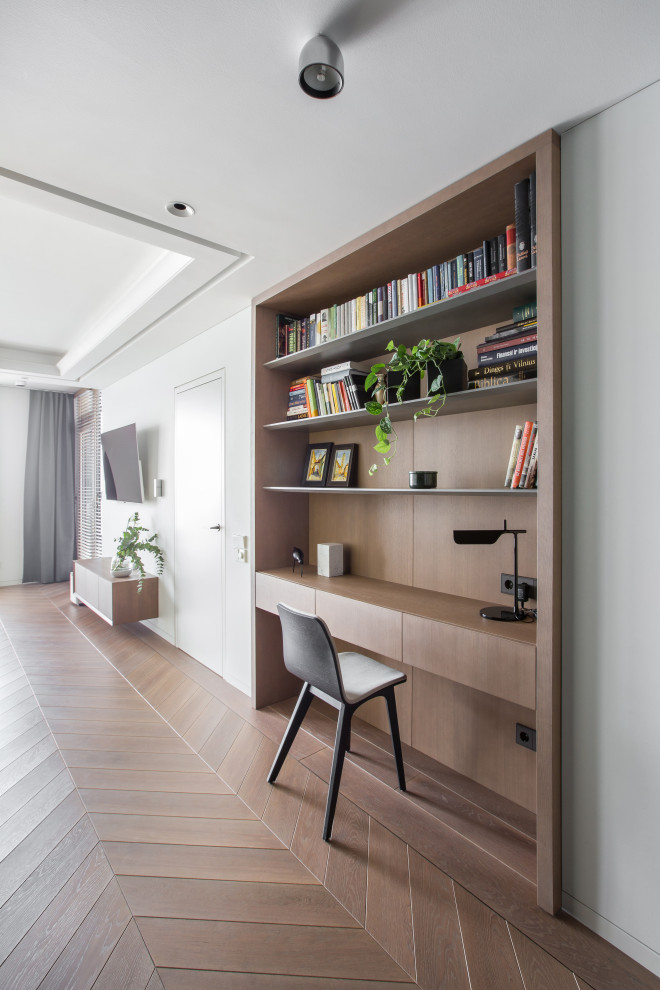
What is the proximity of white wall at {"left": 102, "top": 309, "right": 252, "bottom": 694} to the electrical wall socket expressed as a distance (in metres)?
1.59

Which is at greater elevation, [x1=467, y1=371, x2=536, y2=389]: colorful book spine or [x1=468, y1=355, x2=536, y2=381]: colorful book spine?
[x1=468, y1=355, x2=536, y2=381]: colorful book spine

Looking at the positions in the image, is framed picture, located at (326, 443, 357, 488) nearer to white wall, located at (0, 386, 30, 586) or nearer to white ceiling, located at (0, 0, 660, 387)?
white ceiling, located at (0, 0, 660, 387)

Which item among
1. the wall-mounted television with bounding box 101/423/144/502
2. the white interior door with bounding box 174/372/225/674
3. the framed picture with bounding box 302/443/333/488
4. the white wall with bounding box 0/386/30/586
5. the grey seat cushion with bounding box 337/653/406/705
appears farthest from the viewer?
the white wall with bounding box 0/386/30/586

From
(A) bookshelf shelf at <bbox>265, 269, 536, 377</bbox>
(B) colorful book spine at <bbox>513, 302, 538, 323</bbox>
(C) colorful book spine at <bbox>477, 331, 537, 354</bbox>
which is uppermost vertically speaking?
(A) bookshelf shelf at <bbox>265, 269, 536, 377</bbox>

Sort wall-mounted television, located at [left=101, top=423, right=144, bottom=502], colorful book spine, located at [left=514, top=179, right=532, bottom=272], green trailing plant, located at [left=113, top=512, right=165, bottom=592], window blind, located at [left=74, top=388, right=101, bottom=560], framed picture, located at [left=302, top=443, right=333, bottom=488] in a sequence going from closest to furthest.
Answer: colorful book spine, located at [left=514, top=179, right=532, bottom=272]
framed picture, located at [left=302, top=443, right=333, bottom=488]
green trailing plant, located at [left=113, top=512, right=165, bottom=592]
wall-mounted television, located at [left=101, top=423, right=144, bottom=502]
window blind, located at [left=74, top=388, right=101, bottom=560]

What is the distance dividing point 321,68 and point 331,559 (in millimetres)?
2045

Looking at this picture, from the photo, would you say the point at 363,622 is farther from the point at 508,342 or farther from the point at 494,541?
the point at 508,342

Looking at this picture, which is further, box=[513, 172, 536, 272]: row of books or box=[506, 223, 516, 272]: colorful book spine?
box=[506, 223, 516, 272]: colorful book spine

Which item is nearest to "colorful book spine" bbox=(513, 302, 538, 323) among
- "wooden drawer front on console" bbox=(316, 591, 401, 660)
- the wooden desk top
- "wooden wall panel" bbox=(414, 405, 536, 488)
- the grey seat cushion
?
"wooden wall panel" bbox=(414, 405, 536, 488)

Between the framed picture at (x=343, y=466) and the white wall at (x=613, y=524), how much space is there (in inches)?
51.8

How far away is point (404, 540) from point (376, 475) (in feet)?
1.28

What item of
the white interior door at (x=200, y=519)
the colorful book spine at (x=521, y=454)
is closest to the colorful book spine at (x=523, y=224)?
the colorful book spine at (x=521, y=454)

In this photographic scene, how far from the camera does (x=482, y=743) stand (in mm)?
2146

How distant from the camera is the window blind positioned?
598 centimetres
